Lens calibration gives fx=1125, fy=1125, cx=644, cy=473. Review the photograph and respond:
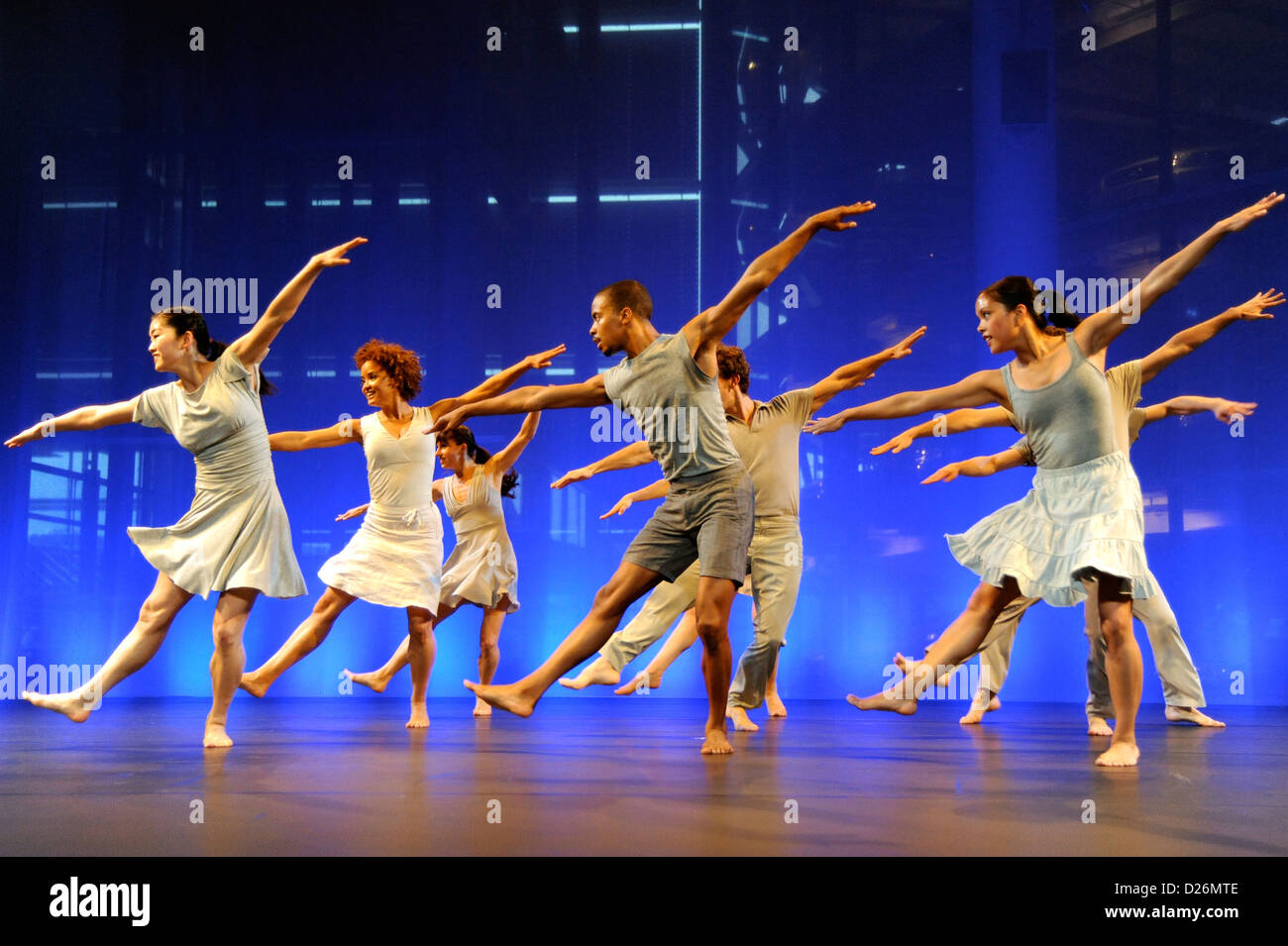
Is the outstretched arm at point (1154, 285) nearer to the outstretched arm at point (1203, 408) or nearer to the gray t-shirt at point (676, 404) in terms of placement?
the outstretched arm at point (1203, 408)

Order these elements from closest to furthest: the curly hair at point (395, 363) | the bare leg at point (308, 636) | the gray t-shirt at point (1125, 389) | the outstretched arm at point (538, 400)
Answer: the outstretched arm at point (538, 400) → the gray t-shirt at point (1125, 389) → the bare leg at point (308, 636) → the curly hair at point (395, 363)

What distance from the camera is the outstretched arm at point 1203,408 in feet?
15.1

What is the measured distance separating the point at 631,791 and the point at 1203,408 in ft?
11.0

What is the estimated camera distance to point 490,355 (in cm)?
874

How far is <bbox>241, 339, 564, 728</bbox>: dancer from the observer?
16.3 feet

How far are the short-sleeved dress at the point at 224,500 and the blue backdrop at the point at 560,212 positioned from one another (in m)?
4.30

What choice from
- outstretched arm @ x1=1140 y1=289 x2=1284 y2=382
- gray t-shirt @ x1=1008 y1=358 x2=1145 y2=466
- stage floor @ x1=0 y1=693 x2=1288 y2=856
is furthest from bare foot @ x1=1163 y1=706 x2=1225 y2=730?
outstretched arm @ x1=1140 y1=289 x2=1284 y2=382

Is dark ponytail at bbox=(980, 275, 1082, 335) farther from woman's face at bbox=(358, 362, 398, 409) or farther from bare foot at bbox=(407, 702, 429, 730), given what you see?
bare foot at bbox=(407, 702, 429, 730)

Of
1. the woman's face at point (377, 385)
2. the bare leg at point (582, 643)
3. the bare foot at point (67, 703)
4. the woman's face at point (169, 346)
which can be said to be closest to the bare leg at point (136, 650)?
the bare foot at point (67, 703)

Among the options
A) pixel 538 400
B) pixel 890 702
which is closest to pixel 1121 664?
pixel 890 702

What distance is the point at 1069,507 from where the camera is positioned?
3732 millimetres

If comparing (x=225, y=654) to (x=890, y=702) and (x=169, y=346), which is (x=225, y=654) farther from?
(x=890, y=702)
